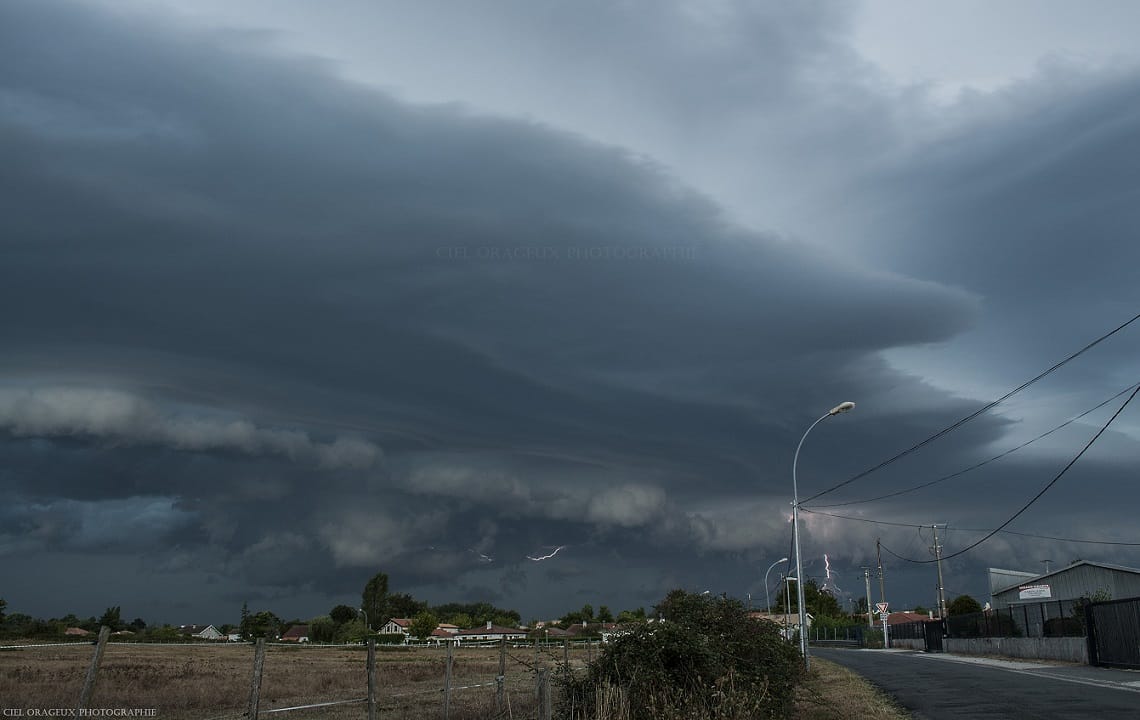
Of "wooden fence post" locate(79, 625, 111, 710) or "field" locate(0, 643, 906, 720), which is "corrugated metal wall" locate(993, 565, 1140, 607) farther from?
"wooden fence post" locate(79, 625, 111, 710)

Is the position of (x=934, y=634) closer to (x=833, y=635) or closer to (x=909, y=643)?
(x=909, y=643)

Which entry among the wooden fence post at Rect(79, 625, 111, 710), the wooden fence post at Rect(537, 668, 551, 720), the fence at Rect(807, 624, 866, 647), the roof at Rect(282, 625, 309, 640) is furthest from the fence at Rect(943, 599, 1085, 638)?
the roof at Rect(282, 625, 309, 640)

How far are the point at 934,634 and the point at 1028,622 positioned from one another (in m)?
20.6

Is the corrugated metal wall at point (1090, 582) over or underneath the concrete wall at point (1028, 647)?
over

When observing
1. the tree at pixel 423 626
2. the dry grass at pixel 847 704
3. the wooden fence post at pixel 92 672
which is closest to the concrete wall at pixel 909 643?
the dry grass at pixel 847 704

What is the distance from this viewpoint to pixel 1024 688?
21.5m

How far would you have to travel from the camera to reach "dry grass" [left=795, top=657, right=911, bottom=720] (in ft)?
56.3

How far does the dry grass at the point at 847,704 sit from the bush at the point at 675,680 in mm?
1420

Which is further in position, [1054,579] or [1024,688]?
[1054,579]

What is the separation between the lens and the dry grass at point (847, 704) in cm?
1716

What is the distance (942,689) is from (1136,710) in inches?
292

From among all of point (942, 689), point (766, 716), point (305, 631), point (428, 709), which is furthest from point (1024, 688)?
point (305, 631)

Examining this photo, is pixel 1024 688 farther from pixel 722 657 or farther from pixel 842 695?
pixel 722 657

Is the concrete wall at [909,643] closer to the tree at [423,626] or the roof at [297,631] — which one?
the tree at [423,626]
